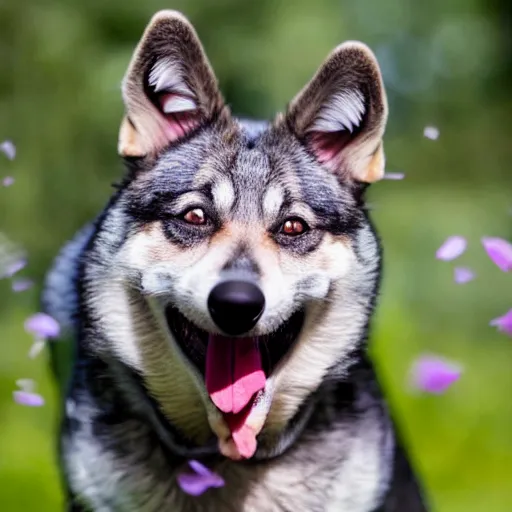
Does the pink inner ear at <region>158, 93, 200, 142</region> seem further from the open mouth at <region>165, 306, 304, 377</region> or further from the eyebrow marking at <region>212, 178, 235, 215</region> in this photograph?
the open mouth at <region>165, 306, 304, 377</region>

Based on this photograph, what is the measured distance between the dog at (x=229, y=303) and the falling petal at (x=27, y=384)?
0.66 metres

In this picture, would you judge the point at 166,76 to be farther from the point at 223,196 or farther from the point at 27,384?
the point at 27,384

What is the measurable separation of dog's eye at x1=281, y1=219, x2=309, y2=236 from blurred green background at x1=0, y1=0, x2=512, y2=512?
583mm

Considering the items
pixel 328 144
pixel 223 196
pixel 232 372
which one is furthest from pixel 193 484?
pixel 328 144

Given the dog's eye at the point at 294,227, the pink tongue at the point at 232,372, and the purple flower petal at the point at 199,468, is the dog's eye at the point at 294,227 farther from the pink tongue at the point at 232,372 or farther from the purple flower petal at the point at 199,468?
the purple flower petal at the point at 199,468

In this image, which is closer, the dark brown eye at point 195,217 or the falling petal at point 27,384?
the dark brown eye at point 195,217

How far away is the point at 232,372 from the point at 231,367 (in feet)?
0.04

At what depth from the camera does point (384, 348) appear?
3637 millimetres

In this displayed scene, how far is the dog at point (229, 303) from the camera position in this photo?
207 centimetres

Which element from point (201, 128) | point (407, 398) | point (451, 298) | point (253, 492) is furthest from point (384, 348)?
point (201, 128)

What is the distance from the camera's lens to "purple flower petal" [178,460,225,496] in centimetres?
226

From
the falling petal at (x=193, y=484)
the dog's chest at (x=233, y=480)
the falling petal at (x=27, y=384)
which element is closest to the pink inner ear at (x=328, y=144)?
the dog's chest at (x=233, y=480)

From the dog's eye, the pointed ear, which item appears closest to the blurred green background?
the pointed ear

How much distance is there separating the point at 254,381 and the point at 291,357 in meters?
0.13
